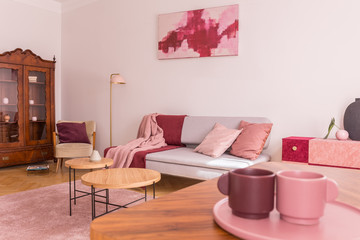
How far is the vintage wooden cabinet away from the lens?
4957mm

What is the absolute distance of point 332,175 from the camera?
0.97 meters

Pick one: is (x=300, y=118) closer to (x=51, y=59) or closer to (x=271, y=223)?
(x=271, y=223)

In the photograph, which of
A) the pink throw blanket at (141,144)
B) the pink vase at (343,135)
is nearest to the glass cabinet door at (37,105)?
the pink throw blanket at (141,144)

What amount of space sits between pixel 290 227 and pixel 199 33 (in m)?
4.11

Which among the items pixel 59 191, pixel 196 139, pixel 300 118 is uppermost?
pixel 300 118

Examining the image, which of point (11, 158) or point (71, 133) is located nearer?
point (11, 158)

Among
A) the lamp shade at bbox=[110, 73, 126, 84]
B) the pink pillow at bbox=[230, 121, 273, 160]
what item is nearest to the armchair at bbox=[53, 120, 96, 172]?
the lamp shade at bbox=[110, 73, 126, 84]

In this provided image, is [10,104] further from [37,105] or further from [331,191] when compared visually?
[331,191]

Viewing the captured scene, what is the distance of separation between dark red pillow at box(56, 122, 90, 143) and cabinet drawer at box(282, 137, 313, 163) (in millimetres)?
3160

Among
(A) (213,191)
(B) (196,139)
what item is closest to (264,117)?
(B) (196,139)

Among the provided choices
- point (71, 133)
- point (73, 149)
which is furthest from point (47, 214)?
point (71, 133)

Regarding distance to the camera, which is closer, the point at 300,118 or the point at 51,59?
the point at 300,118

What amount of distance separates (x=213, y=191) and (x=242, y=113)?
344 centimetres

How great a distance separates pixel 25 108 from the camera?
517 centimetres
